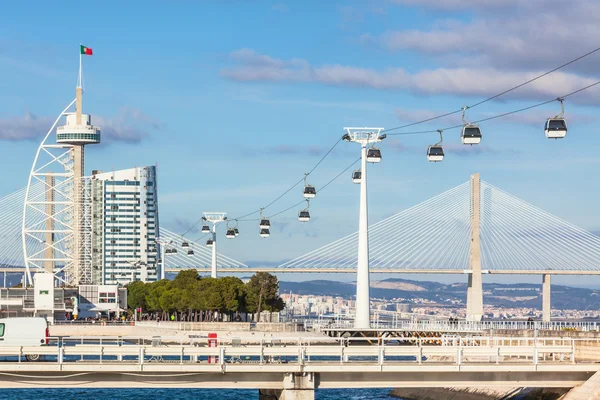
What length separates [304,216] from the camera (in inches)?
3226

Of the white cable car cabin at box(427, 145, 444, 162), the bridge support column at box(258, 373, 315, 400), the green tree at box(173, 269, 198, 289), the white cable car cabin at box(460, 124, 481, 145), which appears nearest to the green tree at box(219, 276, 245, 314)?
the green tree at box(173, 269, 198, 289)

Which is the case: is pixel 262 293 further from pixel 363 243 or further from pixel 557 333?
pixel 557 333

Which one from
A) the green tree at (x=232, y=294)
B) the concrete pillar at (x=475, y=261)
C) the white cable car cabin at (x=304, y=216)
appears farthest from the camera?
the concrete pillar at (x=475, y=261)

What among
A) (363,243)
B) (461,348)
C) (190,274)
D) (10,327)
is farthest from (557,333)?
(190,274)

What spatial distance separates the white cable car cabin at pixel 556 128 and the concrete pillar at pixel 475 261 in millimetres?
97189

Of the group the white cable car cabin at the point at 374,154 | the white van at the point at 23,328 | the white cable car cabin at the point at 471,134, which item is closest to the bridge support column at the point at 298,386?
the white cable car cabin at the point at 471,134

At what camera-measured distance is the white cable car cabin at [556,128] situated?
135 feet

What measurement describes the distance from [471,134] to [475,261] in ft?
325

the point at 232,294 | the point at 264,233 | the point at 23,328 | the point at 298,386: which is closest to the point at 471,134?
the point at 298,386

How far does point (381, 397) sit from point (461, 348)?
2330cm

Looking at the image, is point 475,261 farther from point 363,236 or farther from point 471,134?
point 471,134

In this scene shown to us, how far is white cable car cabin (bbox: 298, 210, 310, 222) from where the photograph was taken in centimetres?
8156

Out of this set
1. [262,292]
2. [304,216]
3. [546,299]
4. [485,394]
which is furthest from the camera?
[546,299]

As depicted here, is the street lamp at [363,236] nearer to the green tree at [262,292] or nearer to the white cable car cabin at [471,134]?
the white cable car cabin at [471,134]
